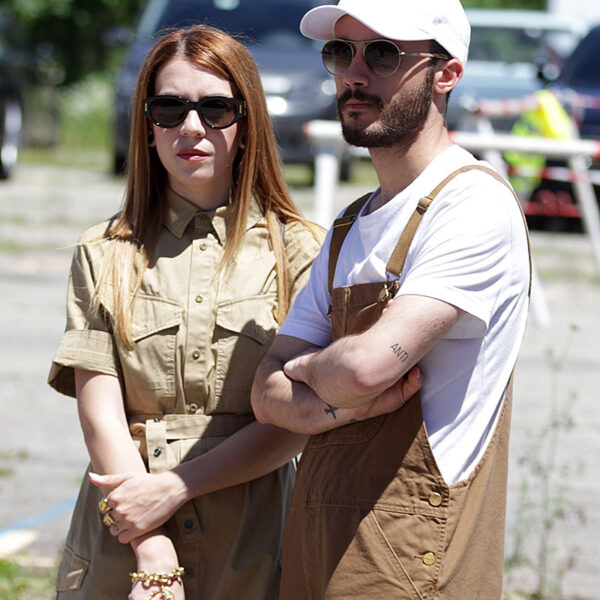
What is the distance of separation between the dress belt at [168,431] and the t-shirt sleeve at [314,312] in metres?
0.30

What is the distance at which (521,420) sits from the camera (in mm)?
5922

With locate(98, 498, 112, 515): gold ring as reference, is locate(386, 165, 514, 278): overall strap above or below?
above

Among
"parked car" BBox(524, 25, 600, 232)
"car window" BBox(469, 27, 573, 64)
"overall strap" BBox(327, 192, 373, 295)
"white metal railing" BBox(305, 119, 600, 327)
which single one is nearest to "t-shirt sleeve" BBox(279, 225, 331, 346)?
"overall strap" BBox(327, 192, 373, 295)

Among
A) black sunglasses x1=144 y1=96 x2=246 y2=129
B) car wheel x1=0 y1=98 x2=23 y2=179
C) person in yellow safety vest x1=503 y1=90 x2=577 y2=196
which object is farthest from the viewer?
car wheel x1=0 y1=98 x2=23 y2=179

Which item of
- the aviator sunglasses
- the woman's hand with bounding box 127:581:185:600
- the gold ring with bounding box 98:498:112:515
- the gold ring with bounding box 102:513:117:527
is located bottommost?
the woman's hand with bounding box 127:581:185:600

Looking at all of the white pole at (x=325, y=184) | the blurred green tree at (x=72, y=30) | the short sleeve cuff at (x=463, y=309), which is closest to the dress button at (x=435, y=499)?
the short sleeve cuff at (x=463, y=309)

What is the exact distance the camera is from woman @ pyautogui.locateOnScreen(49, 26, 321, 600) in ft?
8.17

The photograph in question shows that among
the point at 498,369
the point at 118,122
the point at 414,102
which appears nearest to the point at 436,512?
the point at 498,369

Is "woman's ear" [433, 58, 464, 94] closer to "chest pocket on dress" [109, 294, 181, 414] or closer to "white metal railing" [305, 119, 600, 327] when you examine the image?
"chest pocket on dress" [109, 294, 181, 414]

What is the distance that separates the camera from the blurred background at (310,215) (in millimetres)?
4332

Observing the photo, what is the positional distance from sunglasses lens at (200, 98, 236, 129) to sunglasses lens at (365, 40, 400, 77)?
1.43 ft

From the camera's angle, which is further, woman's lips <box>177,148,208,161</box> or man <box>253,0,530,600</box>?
woman's lips <box>177,148,208,161</box>

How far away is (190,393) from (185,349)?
105mm

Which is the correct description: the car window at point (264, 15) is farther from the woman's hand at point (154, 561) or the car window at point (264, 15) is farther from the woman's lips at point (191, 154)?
the woman's hand at point (154, 561)
